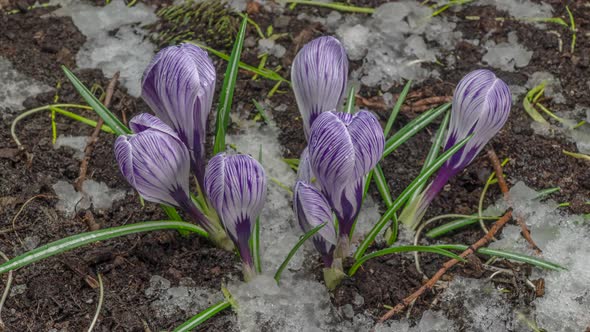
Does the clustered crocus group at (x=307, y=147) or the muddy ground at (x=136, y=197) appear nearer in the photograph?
the clustered crocus group at (x=307, y=147)

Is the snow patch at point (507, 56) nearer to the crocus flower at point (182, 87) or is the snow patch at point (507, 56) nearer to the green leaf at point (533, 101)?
the green leaf at point (533, 101)

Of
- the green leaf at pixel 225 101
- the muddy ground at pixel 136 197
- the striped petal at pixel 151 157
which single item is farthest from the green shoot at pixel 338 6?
the striped petal at pixel 151 157

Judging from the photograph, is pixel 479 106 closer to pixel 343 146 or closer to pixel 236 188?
pixel 343 146

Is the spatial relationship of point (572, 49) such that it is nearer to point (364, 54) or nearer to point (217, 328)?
point (364, 54)

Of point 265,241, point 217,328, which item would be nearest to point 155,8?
point 265,241

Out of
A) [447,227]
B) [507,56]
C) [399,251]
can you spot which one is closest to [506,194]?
[447,227]

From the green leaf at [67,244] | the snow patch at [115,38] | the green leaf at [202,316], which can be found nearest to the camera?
the green leaf at [67,244]
